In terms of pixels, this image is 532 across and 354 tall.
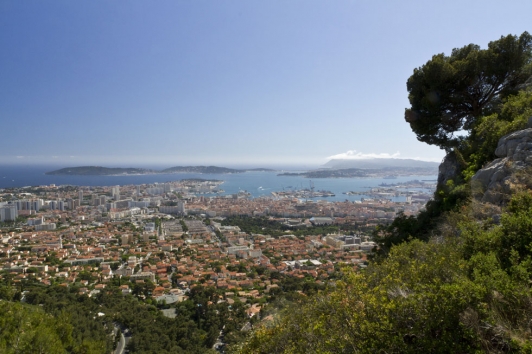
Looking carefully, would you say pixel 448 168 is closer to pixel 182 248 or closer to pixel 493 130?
pixel 493 130

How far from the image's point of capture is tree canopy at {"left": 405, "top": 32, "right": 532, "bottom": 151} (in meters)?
5.29

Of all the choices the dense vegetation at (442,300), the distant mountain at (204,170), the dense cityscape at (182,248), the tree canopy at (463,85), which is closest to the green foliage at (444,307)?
the dense vegetation at (442,300)

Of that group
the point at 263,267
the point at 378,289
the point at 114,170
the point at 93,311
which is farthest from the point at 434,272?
the point at 114,170

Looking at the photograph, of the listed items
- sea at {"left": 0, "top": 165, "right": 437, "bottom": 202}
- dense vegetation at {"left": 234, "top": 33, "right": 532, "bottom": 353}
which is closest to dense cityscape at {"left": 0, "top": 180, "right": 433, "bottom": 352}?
dense vegetation at {"left": 234, "top": 33, "right": 532, "bottom": 353}

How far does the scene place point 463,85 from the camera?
18.5ft

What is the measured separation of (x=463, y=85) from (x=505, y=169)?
3.16 m

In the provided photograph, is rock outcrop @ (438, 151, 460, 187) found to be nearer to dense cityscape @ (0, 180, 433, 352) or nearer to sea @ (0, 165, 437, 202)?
dense cityscape @ (0, 180, 433, 352)

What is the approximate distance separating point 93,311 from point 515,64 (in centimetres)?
1201

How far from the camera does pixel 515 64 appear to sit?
17.4 ft

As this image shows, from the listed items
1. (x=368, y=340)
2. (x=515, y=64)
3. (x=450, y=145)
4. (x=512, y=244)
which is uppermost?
(x=515, y=64)

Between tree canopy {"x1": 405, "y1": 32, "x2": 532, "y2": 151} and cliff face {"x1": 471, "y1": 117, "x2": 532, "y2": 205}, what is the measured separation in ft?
7.36

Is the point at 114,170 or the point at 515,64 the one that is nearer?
the point at 515,64

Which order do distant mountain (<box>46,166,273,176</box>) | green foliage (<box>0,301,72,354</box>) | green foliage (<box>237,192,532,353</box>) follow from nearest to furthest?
green foliage (<box>237,192,532,353</box>) < green foliage (<box>0,301,72,354</box>) < distant mountain (<box>46,166,273,176</box>)

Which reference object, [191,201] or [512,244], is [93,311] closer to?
[512,244]
